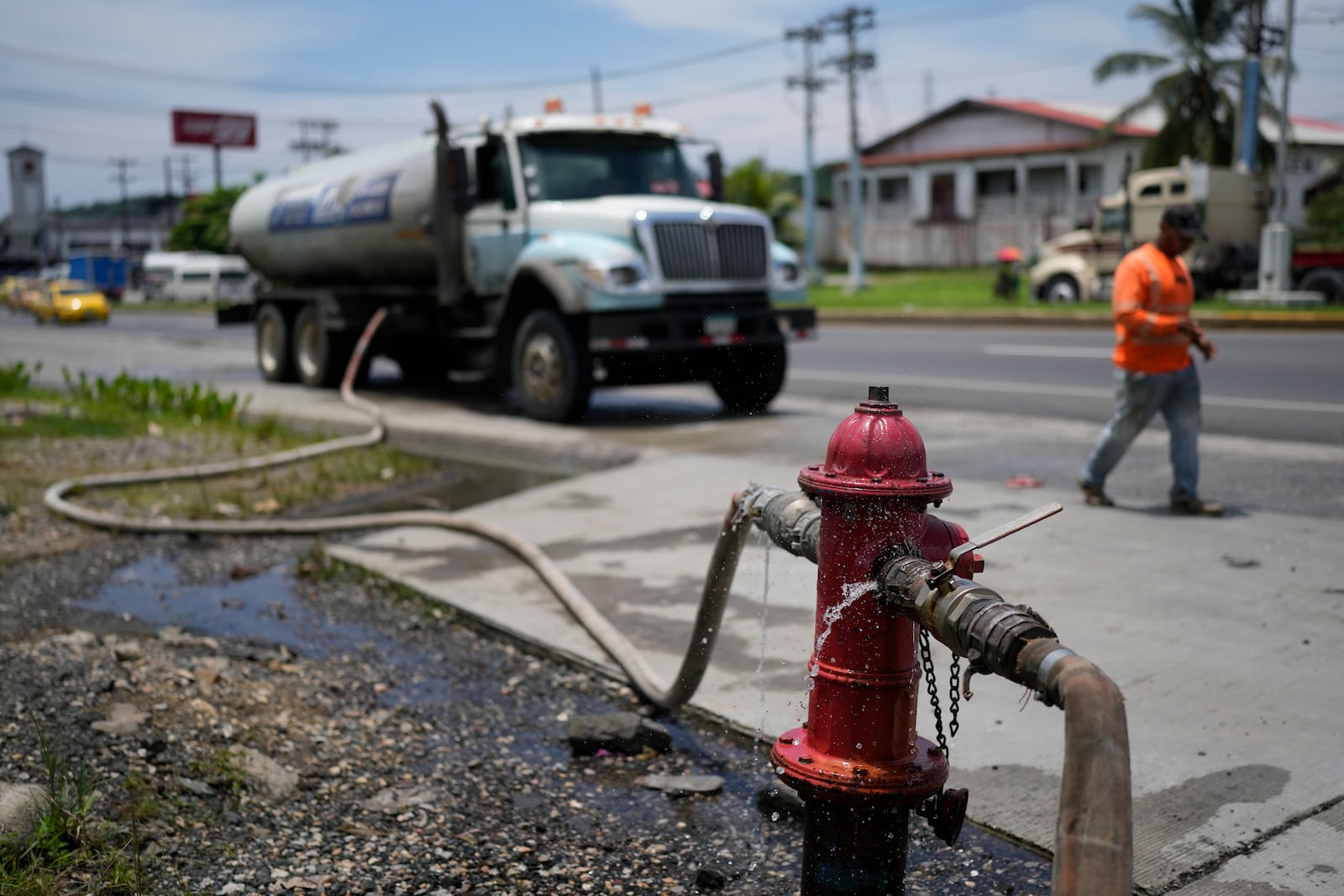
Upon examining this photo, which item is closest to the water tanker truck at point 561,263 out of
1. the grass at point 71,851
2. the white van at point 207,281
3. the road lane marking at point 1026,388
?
the road lane marking at point 1026,388

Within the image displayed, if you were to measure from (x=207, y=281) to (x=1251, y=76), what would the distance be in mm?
48131

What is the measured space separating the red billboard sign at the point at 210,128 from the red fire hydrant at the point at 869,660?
8377 cm

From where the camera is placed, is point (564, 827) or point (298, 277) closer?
point (564, 827)

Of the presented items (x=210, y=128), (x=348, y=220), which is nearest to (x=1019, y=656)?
(x=348, y=220)

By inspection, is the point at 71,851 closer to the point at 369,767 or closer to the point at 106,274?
the point at 369,767

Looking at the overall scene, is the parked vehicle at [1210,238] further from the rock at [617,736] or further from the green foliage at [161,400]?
the rock at [617,736]

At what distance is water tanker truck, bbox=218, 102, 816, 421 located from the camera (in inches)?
416

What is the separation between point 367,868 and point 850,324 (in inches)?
892

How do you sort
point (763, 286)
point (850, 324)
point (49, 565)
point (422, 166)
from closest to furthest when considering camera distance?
point (49, 565) → point (763, 286) → point (422, 166) → point (850, 324)

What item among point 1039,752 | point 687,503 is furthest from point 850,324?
point 1039,752

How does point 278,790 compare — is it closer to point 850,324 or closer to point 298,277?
point 298,277

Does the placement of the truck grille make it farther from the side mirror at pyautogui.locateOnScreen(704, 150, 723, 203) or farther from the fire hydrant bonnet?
the fire hydrant bonnet

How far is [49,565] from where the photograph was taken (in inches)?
251

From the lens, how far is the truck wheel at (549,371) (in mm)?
10641
